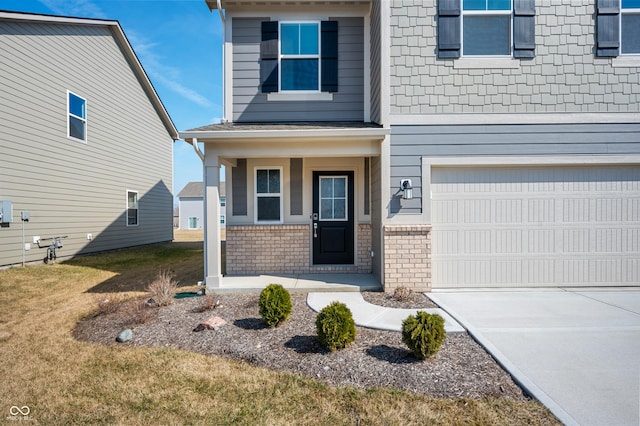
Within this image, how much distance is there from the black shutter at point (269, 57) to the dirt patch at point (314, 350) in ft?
15.4

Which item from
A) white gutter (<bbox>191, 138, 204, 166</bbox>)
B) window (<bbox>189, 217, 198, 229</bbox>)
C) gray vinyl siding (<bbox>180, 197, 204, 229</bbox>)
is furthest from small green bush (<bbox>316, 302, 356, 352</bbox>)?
window (<bbox>189, 217, 198, 229</bbox>)

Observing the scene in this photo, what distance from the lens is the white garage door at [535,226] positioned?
5.64m

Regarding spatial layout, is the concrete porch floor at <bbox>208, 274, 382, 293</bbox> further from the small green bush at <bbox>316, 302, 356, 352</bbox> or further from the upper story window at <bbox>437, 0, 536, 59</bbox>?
the upper story window at <bbox>437, 0, 536, 59</bbox>

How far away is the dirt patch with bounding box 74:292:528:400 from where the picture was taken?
→ 9.45ft

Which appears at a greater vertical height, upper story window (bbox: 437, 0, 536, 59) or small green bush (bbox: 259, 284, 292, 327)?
upper story window (bbox: 437, 0, 536, 59)

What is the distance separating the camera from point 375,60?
6.07 metres

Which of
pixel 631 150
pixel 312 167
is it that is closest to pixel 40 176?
pixel 312 167

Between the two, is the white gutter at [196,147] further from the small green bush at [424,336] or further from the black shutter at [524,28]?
the black shutter at [524,28]

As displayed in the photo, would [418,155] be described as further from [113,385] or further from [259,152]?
[113,385]

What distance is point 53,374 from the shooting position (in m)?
3.14

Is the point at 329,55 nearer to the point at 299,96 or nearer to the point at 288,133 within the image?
the point at 299,96

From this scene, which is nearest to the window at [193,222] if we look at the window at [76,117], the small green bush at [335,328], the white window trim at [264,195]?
the window at [76,117]

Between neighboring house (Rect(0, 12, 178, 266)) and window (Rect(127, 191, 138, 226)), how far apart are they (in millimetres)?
42

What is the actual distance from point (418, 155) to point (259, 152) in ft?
9.72
